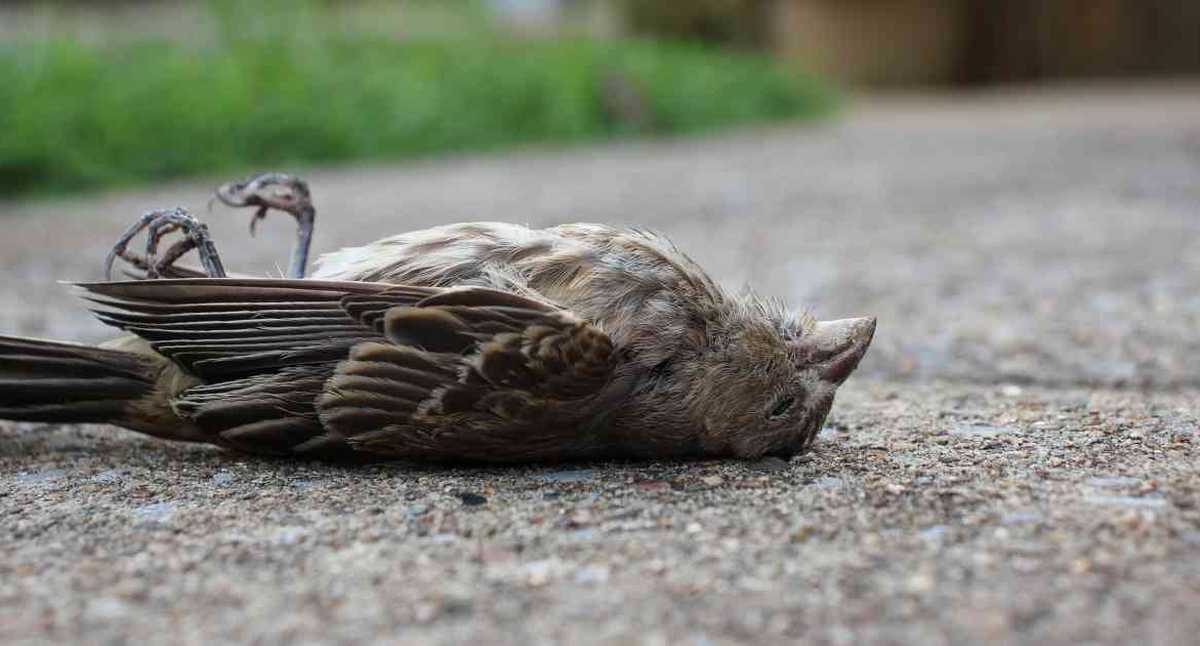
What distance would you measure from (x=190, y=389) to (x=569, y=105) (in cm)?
1210

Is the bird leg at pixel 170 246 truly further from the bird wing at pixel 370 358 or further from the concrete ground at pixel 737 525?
the concrete ground at pixel 737 525

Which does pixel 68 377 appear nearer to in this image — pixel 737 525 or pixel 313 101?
pixel 737 525

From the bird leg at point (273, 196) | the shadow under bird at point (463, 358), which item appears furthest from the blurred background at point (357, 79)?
the shadow under bird at point (463, 358)

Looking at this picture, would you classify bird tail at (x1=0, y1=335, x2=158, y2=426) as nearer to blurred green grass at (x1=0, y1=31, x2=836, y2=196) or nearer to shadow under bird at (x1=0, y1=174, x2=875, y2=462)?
shadow under bird at (x1=0, y1=174, x2=875, y2=462)

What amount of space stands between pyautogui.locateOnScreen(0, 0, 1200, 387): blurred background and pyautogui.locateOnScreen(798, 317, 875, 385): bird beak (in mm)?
1399

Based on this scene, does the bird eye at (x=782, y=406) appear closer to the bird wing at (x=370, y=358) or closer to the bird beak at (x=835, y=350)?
the bird beak at (x=835, y=350)

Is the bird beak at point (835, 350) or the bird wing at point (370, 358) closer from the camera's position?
the bird wing at point (370, 358)

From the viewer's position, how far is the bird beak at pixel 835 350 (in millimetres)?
2924

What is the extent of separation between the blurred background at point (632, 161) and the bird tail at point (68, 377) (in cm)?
88

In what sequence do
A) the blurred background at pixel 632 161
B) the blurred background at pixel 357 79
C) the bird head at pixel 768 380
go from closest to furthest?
the bird head at pixel 768 380
the blurred background at pixel 632 161
the blurred background at pixel 357 79

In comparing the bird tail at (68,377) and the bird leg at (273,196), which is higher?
the bird leg at (273,196)

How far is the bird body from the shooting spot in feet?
8.64

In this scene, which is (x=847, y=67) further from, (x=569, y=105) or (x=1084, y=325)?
(x=1084, y=325)

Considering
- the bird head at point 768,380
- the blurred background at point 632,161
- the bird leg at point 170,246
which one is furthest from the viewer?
the blurred background at point 632,161
